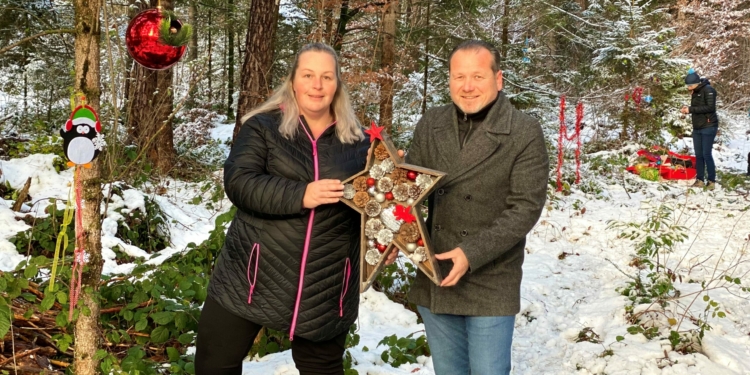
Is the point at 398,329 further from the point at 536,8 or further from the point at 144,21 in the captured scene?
the point at 536,8

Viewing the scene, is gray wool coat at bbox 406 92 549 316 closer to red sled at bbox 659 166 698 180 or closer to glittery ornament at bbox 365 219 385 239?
glittery ornament at bbox 365 219 385 239

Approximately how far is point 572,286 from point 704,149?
5.81 m

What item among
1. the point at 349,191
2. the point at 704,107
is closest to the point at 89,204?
the point at 349,191

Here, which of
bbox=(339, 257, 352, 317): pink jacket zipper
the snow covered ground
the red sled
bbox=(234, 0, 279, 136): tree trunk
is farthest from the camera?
the red sled

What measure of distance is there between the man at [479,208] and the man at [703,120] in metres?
8.86

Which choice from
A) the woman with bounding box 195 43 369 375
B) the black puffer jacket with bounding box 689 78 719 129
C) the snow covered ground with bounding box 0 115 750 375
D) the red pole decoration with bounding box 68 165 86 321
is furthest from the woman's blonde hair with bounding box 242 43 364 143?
the black puffer jacket with bounding box 689 78 719 129

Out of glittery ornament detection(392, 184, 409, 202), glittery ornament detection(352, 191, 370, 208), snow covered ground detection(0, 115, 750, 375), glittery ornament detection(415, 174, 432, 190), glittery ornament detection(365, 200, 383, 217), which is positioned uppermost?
glittery ornament detection(415, 174, 432, 190)

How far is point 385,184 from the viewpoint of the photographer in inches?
80.3

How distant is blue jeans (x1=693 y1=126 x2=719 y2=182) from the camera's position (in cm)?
955

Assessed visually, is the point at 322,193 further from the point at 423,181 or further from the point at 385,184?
the point at 423,181

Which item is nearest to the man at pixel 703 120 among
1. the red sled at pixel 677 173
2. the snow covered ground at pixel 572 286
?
the red sled at pixel 677 173

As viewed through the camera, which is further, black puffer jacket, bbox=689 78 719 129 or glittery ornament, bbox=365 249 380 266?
black puffer jacket, bbox=689 78 719 129

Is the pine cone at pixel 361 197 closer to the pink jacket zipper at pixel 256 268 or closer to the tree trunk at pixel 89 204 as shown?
the pink jacket zipper at pixel 256 268

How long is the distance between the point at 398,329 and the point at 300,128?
8.21 ft
